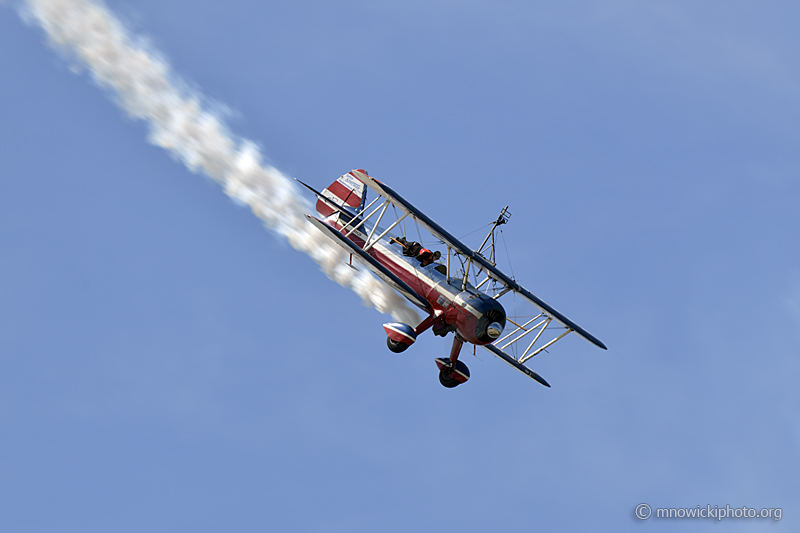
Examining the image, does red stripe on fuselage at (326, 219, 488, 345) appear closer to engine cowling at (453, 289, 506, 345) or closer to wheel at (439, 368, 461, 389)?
engine cowling at (453, 289, 506, 345)

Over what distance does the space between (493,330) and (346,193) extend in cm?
886

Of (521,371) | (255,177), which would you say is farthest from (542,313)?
(255,177)

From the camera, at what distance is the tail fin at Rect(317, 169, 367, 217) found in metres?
36.5

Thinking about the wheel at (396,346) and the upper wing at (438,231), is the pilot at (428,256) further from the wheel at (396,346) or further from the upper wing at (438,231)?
the wheel at (396,346)

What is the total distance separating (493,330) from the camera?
30.9 meters

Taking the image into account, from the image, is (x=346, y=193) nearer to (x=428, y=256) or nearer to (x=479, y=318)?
(x=428, y=256)

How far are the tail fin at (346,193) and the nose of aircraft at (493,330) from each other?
8.21m

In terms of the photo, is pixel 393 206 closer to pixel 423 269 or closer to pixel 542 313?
pixel 423 269

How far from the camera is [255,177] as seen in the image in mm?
37812

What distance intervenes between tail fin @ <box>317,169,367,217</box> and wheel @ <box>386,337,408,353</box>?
669 cm

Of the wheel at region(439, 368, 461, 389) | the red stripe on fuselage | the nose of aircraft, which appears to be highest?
the red stripe on fuselage

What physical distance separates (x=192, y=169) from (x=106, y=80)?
14.7ft

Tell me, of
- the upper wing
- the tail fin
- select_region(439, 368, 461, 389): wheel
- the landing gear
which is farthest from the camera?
the tail fin

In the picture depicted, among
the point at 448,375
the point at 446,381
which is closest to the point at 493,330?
the point at 448,375
